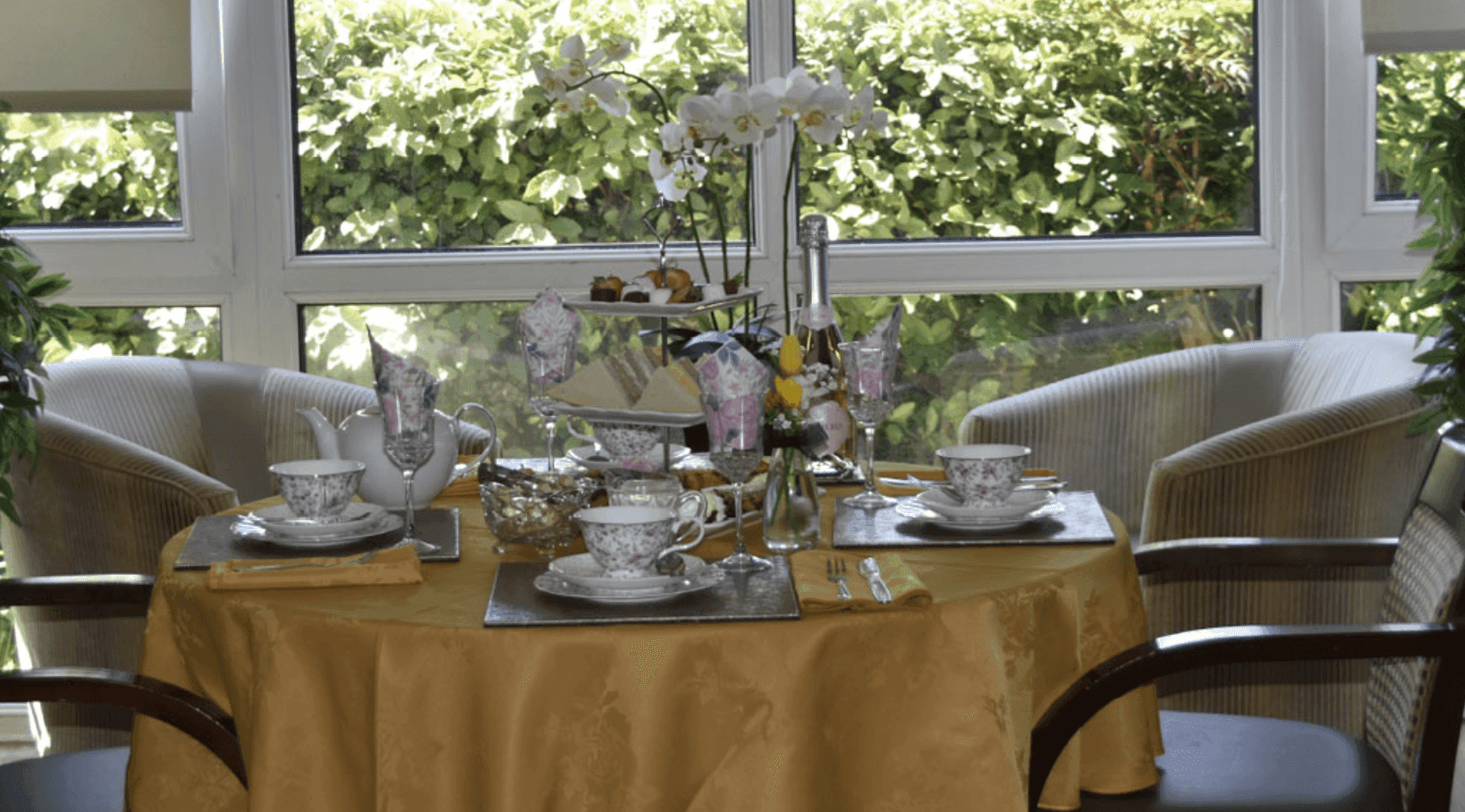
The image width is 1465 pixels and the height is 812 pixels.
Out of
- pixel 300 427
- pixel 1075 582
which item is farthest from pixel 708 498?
pixel 300 427

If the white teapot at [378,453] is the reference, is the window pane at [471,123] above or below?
above

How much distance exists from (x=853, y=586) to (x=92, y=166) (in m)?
2.76

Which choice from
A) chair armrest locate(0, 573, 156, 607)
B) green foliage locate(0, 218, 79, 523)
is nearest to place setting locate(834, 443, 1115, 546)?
chair armrest locate(0, 573, 156, 607)

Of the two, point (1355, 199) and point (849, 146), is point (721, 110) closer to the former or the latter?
point (849, 146)

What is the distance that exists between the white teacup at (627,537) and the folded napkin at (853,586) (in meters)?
0.14

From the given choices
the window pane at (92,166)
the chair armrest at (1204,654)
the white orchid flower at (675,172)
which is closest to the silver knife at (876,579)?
the chair armrest at (1204,654)

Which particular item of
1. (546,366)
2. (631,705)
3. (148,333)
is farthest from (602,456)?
(148,333)

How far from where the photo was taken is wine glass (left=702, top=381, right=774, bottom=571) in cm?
166

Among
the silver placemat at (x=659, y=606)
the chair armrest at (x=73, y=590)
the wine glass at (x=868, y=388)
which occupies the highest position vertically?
the wine glass at (x=868, y=388)

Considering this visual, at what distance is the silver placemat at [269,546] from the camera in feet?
5.82

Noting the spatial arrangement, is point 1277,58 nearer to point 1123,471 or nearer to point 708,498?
point 1123,471

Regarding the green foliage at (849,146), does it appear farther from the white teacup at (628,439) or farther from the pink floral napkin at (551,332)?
the white teacup at (628,439)

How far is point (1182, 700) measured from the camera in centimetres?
290

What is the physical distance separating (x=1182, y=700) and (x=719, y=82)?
176 centimetres
